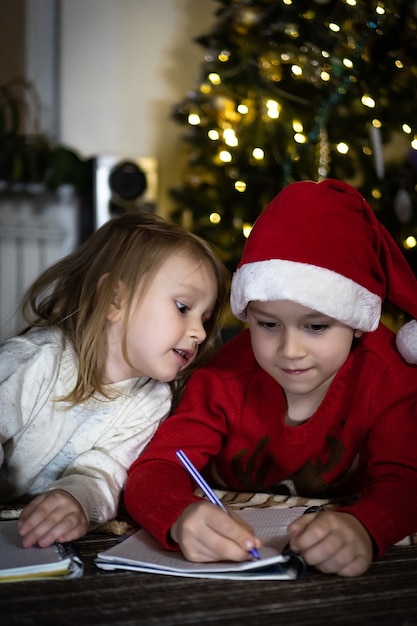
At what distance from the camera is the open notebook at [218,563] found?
0.88 metres

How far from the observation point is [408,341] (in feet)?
3.86

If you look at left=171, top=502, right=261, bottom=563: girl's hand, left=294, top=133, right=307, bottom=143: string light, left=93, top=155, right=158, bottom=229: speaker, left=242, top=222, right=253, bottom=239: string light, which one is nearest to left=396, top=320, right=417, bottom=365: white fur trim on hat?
left=171, top=502, right=261, bottom=563: girl's hand

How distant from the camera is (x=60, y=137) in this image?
3465 mm

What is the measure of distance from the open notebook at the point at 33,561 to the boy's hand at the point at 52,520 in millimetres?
12

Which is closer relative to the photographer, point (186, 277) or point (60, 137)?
point (186, 277)

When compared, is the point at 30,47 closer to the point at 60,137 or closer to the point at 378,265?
the point at 60,137

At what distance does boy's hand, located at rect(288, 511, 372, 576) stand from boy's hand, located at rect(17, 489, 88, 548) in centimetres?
29

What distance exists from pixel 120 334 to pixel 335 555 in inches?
23.7

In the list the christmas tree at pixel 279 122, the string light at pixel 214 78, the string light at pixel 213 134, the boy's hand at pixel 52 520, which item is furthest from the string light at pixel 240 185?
the boy's hand at pixel 52 520

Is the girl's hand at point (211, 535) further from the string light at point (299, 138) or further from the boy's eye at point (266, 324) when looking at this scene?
the string light at point (299, 138)

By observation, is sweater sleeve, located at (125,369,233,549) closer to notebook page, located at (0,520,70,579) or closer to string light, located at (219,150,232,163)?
notebook page, located at (0,520,70,579)

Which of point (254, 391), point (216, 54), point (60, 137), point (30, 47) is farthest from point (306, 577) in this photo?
point (30, 47)

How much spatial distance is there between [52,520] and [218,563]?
9.5 inches

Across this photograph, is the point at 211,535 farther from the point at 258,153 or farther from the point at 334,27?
the point at 258,153
